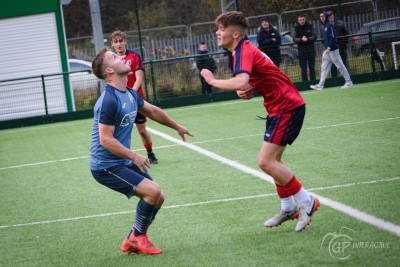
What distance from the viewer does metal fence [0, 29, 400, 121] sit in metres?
21.0

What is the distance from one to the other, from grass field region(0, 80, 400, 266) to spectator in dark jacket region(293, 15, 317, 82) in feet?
22.0

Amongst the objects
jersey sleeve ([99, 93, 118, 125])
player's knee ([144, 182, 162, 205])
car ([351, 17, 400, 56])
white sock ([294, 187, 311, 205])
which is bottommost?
white sock ([294, 187, 311, 205])

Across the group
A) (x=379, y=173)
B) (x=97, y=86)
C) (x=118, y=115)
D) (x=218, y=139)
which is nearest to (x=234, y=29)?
(x=118, y=115)

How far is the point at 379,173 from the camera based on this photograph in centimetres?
783

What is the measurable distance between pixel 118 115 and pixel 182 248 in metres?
1.28

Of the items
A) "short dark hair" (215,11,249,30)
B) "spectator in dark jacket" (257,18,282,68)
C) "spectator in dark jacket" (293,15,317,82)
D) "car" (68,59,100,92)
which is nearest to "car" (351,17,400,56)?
"spectator in dark jacket" (293,15,317,82)

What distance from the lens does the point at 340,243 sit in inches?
206

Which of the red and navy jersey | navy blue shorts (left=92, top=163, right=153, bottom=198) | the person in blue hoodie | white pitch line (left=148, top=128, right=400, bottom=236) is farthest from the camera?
the person in blue hoodie

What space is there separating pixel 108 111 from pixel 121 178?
0.60 m

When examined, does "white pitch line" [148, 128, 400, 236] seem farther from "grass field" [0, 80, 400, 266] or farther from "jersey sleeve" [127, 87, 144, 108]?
"jersey sleeve" [127, 87, 144, 108]

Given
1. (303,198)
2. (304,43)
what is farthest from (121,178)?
(304,43)

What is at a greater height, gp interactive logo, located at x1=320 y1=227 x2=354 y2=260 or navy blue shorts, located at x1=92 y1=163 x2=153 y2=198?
navy blue shorts, located at x1=92 y1=163 x2=153 y2=198

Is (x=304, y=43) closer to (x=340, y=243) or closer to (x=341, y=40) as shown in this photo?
(x=341, y=40)

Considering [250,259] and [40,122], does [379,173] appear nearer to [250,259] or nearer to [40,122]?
[250,259]
